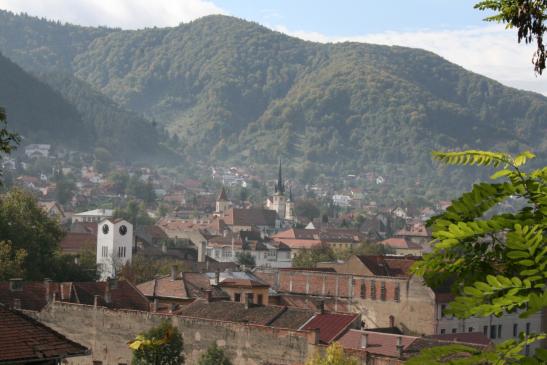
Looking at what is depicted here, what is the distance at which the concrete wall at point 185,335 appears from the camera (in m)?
45.4

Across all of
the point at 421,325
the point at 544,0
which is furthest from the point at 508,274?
the point at 421,325

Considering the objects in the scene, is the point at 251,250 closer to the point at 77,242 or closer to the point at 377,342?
the point at 77,242

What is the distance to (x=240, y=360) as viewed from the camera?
46969 millimetres

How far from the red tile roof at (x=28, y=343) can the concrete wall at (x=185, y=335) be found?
95.4ft

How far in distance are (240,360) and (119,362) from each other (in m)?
6.72

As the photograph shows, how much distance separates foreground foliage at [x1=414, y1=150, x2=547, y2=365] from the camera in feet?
17.7

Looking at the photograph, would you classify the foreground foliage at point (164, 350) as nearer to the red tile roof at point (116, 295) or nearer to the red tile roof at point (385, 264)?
the red tile roof at point (116, 295)

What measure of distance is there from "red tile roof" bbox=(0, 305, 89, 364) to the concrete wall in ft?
95.4

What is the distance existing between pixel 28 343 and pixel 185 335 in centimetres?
3457

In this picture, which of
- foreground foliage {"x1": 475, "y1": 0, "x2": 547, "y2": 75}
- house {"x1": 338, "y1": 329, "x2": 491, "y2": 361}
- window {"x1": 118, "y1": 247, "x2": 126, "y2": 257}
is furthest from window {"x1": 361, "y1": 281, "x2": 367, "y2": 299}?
foreground foliage {"x1": 475, "y1": 0, "x2": 547, "y2": 75}

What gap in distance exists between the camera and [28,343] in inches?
593

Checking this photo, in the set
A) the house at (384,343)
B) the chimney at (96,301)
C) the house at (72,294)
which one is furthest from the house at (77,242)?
the house at (384,343)

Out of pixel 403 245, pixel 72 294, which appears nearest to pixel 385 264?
pixel 72 294

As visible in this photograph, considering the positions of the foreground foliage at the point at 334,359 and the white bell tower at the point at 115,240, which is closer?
the foreground foliage at the point at 334,359
